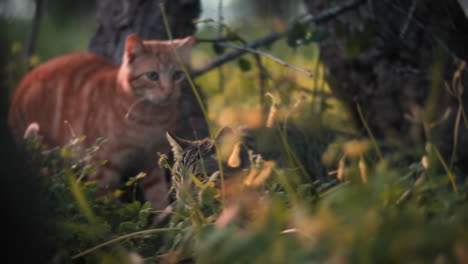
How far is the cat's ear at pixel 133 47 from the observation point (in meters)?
1.92

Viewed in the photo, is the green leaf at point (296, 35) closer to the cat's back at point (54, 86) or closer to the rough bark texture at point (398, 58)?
the rough bark texture at point (398, 58)

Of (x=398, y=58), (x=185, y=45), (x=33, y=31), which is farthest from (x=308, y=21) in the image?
(x=33, y=31)

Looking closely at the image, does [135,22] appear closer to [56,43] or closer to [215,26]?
[215,26]

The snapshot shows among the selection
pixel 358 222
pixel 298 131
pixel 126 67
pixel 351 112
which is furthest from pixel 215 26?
pixel 358 222

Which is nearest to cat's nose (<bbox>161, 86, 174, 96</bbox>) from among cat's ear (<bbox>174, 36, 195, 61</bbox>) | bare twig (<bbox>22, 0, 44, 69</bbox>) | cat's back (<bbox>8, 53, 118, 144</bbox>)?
cat's ear (<bbox>174, 36, 195, 61</bbox>)

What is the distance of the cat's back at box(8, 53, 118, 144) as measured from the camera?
217 centimetres

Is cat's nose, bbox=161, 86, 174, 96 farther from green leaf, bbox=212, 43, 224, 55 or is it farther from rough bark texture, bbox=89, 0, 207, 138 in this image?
green leaf, bbox=212, 43, 224, 55

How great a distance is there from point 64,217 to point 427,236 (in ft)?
3.02

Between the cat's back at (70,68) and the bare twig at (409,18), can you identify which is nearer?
the bare twig at (409,18)

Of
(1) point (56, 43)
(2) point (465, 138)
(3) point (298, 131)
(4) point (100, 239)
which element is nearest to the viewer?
(4) point (100, 239)

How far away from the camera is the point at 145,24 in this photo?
2.29 meters

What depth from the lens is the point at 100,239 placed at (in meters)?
1.18

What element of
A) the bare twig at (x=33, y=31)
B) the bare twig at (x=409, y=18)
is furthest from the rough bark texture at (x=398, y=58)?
the bare twig at (x=33, y=31)

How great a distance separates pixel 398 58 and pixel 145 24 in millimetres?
1195
